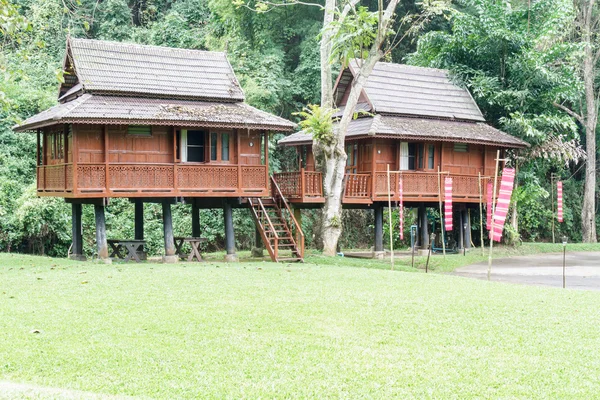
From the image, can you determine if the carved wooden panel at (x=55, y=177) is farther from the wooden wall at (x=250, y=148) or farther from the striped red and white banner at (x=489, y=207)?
the striped red and white banner at (x=489, y=207)

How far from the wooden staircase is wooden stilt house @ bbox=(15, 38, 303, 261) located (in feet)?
0.17

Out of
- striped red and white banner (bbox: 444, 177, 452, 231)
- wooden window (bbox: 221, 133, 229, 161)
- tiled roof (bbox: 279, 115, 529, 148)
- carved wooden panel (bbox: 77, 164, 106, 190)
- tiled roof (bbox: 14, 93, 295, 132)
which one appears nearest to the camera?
tiled roof (bbox: 14, 93, 295, 132)

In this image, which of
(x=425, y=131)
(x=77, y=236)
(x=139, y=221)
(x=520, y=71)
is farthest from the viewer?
(x=520, y=71)

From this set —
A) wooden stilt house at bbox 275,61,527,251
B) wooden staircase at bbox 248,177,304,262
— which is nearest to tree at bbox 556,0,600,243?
wooden stilt house at bbox 275,61,527,251

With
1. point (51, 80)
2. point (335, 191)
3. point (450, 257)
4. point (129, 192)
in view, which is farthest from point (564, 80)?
point (51, 80)

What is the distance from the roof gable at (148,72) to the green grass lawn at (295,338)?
7.74m

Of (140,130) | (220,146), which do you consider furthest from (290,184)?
(140,130)

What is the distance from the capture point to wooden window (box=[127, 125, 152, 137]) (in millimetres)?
22031

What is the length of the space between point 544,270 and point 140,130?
1236 centimetres

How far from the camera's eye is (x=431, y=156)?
92.8 ft

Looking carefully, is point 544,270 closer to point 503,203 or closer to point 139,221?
point 503,203

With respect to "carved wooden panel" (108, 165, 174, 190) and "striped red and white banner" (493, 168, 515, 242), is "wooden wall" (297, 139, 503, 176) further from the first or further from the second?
"striped red and white banner" (493, 168, 515, 242)

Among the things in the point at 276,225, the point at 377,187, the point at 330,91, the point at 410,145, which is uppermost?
the point at 330,91

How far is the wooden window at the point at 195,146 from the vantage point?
76.1 ft
